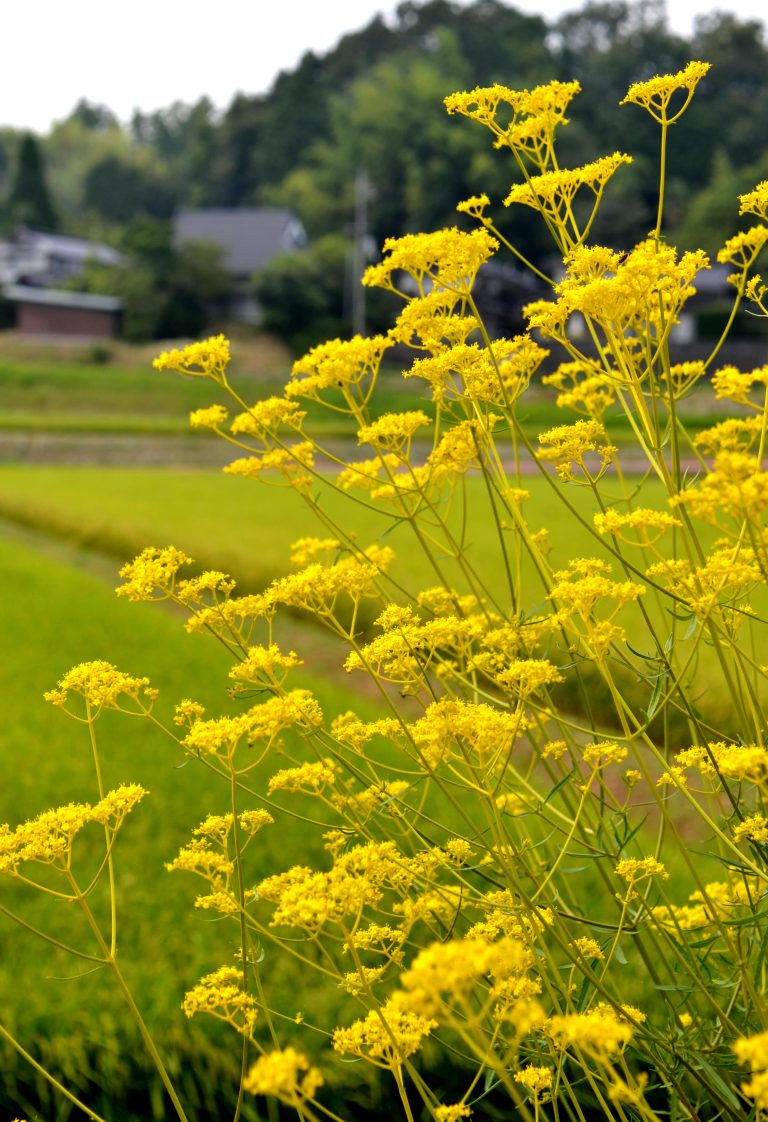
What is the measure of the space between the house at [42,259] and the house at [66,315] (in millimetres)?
6402

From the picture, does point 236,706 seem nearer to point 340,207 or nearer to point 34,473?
point 34,473

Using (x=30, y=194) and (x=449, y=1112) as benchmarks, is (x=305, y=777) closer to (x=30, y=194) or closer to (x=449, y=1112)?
(x=449, y=1112)

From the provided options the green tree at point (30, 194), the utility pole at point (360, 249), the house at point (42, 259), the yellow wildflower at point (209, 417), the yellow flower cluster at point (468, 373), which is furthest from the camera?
the green tree at point (30, 194)

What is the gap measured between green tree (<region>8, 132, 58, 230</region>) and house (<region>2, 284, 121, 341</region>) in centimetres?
1487

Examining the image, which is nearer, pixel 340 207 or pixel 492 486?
pixel 492 486

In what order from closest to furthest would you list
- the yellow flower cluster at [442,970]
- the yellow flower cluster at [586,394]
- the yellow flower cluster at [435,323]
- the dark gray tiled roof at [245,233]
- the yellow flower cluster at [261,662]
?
the yellow flower cluster at [442,970] < the yellow flower cluster at [261,662] < the yellow flower cluster at [435,323] < the yellow flower cluster at [586,394] < the dark gray tiled roof at [245,233]

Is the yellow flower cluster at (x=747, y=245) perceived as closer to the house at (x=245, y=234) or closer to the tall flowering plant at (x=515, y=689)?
the tall flowering plant at (x=515, y=689)

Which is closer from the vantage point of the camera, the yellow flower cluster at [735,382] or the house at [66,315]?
the yellow flower cluster at [735,382]

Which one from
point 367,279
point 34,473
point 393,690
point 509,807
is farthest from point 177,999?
point 34,473

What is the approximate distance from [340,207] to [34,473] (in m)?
33.0

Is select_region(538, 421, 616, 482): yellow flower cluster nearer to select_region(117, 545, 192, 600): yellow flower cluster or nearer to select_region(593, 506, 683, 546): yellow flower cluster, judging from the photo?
select_region(593, 506, 683, 546): yellow flower cluster

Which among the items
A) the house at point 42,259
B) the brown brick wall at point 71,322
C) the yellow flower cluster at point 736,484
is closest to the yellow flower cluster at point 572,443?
the yellow flower cluster at point 736,484

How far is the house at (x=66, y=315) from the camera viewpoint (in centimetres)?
3978

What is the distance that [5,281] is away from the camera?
47469 mm
